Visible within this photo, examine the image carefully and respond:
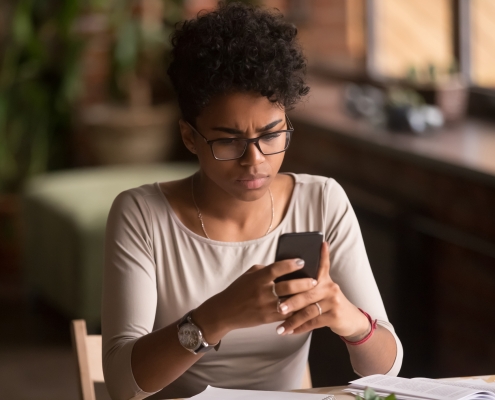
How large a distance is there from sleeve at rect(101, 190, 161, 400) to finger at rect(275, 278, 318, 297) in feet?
1.02

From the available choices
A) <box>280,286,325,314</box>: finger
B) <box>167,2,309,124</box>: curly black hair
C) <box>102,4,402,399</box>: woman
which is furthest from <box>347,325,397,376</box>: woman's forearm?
<box>167,2,309,124</box>: curly black hair

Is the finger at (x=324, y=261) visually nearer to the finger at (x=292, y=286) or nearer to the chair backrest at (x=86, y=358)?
the finger at (x=292, y=286)

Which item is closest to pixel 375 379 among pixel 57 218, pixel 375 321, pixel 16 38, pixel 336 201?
pixel 375 321

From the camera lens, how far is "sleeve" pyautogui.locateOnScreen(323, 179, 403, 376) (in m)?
1.53

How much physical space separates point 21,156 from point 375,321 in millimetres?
3385

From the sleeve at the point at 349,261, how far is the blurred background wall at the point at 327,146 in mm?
349

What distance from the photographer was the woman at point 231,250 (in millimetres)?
1306

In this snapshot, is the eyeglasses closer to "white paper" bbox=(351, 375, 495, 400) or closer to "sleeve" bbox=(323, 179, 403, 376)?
"sleeve" bbox=(323, 179, 403, 376)

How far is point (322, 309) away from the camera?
1290mm

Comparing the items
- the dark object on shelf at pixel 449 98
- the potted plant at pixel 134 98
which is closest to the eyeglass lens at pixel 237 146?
the dark object on shelf at pixel 449 98

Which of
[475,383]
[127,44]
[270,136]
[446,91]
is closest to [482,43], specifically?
[446,91]

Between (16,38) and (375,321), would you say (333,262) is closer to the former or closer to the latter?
(375,321)

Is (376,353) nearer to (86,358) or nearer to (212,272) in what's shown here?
(212,272)

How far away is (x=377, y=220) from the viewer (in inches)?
114
